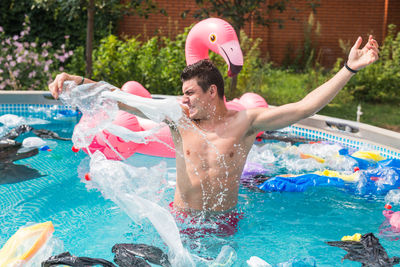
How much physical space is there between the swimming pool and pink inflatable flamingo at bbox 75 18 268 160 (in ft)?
1.27

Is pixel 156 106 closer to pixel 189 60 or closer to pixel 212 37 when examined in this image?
pixel 212 37

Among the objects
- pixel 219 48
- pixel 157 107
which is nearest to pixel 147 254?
pixel 157 107

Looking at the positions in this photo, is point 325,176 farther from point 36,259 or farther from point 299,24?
point 299,24

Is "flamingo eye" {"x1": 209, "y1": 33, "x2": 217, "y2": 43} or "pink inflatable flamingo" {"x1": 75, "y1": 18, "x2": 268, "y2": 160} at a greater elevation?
"flamingo eye" {"x1": 209, "y1": 33, "x2": 217, "y2": 43}

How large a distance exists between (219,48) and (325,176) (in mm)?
1730

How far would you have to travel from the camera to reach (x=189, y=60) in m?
5.16

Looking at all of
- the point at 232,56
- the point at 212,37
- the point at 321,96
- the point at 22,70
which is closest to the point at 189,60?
the point at 212,37

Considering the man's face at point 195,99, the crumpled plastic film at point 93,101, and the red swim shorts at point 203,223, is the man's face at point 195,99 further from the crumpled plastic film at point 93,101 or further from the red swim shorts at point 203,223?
the red swim shorts at point 203,223

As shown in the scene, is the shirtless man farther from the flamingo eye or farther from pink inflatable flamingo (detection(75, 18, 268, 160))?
the flamingo eye

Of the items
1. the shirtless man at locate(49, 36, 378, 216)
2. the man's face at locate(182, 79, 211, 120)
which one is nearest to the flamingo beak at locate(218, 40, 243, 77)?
the shirtless man at locate(49, 36, 378, 216)

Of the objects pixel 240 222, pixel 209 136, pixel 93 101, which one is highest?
pixel 93 101

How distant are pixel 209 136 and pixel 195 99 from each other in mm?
255

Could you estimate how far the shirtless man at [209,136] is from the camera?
110 inches

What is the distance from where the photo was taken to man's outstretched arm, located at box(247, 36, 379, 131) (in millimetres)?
2504
